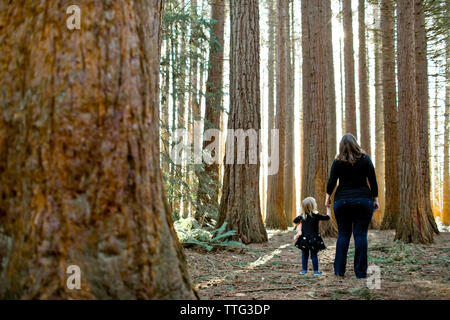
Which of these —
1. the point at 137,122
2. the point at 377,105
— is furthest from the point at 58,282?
the point at 377,105

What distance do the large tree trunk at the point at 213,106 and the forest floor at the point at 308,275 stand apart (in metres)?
3.06

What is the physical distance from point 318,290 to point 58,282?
264cm

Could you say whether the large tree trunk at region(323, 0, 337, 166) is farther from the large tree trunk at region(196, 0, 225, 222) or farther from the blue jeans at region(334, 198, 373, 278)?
the blue jeans at region(334, 198, 373, 278)

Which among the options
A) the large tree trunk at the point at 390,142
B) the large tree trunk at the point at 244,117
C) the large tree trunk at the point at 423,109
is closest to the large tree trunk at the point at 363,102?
the large tree trunk at the point at 390,142

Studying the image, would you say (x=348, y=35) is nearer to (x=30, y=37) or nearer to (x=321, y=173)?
(x=321, y=173)

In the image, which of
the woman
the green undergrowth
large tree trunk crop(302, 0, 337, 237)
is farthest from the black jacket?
large tree trunk crop(302, 0, 337, 237)

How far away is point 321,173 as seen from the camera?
1005 centimetres

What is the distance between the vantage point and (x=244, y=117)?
796 centimetres

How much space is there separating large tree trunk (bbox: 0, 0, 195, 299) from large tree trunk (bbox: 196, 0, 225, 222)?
7.93 m

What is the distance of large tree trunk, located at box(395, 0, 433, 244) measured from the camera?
7613 mm

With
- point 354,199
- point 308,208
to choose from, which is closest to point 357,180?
point 354,199
